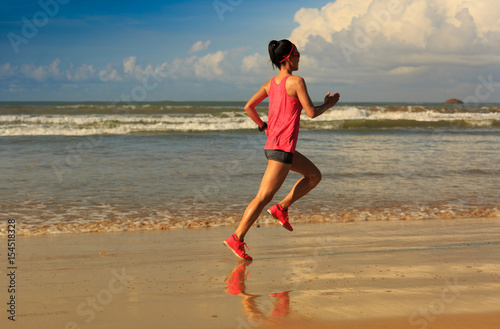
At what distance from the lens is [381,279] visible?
3719 mm

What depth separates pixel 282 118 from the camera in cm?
420

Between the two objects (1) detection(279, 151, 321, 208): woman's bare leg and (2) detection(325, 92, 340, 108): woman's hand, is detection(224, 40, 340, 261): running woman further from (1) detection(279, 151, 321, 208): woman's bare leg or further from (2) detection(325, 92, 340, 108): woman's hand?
(1) detection(279, 151, 321, 208): woman's bare leg

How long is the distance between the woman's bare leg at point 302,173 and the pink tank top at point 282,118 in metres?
0.33

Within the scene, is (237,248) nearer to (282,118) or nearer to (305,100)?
(282,118)

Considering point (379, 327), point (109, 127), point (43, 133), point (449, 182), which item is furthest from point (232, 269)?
point (109, 127)

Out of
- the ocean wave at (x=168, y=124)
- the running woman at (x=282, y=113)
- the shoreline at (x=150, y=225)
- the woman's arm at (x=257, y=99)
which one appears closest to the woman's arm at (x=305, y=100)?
the running woman at (x=282, y=113)

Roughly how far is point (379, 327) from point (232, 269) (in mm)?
1638

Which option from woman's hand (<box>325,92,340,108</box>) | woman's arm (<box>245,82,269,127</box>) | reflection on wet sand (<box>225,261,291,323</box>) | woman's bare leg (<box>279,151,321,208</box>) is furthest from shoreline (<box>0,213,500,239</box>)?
woman's hand (<box>325,92,340,108</box>)

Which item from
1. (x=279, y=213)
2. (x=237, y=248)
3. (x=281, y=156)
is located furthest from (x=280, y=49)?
(x=237, y=248)

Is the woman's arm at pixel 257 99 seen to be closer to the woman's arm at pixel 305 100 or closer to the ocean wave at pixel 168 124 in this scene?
the woman's arm at pixel 305 100

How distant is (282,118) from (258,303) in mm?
1629

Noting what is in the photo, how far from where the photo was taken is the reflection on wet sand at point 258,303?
2.94 metres

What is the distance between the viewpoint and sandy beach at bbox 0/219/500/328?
9.52ft

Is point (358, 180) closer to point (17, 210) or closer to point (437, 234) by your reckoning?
point (437, 234)
